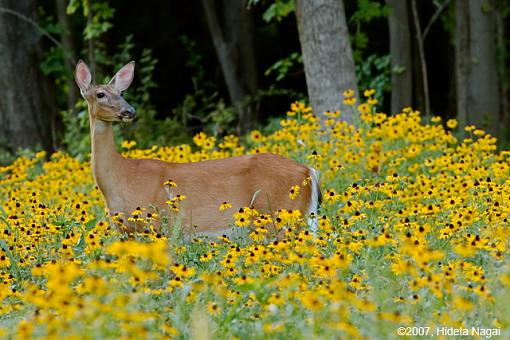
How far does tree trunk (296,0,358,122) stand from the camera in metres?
11.6

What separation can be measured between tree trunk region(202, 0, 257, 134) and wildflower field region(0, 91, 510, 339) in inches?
293

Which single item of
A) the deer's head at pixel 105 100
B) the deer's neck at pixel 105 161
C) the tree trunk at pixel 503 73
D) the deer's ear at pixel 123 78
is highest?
the deer's ear at pixel 123 78

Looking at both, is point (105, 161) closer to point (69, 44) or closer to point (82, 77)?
point (82, 77)

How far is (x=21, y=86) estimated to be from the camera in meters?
14.1

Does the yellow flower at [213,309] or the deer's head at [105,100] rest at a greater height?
the deer's head at [105,100]

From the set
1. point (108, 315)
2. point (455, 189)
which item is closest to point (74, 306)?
point (108, 315)

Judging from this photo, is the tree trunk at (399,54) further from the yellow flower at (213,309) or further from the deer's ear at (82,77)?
the yellow flower at (213,309)

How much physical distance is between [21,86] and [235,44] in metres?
4.00

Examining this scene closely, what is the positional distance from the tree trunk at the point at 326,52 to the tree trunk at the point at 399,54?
3.15 metres

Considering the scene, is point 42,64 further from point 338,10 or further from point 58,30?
point 338,10

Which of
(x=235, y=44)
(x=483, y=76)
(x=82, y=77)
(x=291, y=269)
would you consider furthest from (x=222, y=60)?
(x=291, y=269)

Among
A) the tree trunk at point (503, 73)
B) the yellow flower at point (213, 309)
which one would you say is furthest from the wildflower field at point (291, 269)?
the tree trunk at point (503, 73)

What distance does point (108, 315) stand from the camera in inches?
182

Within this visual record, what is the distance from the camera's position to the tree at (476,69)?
14109 mm
